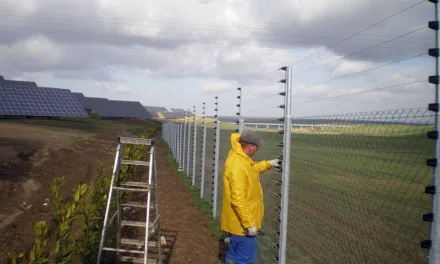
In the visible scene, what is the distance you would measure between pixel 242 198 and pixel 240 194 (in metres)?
0.04

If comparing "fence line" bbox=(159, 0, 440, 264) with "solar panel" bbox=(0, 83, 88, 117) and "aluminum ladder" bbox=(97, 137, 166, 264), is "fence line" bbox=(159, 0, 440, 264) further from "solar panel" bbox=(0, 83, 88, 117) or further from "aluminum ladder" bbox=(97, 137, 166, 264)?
"solar panel" bbox=(0, 83, 88, 117)

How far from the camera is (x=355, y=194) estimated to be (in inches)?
132

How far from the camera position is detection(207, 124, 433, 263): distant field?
106 inches

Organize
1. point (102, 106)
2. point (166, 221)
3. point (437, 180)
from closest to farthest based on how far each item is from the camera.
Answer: point (437, 180) < point (166, 221) < point (102, 106)

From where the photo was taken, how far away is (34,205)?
352 inches

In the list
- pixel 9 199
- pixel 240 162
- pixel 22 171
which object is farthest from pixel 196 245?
pixel 22 171

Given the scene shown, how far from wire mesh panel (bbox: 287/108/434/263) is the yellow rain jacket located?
0.63 metres

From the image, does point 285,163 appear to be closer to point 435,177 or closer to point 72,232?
point 435,177

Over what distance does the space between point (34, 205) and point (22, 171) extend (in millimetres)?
4028

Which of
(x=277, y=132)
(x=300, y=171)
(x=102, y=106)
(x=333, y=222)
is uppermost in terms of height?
(x=102, y=106)

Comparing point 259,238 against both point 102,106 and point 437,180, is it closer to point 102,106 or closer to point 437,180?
point 437,180

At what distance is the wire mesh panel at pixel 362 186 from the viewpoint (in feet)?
8.68

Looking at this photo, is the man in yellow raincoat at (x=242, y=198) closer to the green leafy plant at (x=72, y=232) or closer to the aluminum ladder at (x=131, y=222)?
the aluminum ladder at (x=131, y=222)

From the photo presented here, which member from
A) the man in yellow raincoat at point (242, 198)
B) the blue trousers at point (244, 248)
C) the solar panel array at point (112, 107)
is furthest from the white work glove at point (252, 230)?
the solar panel array at point (112, 107)
